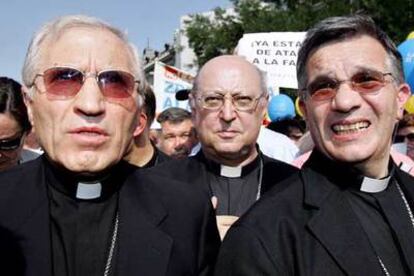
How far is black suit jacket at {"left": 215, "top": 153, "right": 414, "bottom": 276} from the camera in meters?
2.21

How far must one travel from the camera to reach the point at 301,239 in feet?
7.43

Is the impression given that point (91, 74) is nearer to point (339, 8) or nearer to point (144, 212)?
point (144, 212)

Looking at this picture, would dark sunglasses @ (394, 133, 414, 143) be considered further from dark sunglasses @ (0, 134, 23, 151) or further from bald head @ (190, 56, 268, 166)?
dark sunglasses @ (0, 134, 23, 151)

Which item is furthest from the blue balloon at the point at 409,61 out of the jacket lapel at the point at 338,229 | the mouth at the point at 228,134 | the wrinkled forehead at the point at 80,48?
the wrinkled forehead at the point at 80,48

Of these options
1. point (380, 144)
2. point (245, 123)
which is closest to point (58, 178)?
point (380, 144)

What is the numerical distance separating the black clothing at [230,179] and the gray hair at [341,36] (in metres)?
1.20

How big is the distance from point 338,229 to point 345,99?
18.8 inches

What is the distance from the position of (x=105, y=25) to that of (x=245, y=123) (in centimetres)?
140

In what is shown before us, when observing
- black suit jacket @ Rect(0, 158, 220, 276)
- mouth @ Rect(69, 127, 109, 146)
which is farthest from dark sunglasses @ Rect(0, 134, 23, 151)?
mouth @ Rect(69, 127, 109, 146)

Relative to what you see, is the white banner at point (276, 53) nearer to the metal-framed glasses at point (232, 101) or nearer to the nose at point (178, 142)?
the nose at point (178, 142)

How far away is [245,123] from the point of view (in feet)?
12.2

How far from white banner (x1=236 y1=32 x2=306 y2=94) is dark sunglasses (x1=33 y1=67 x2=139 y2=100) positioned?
5905 millimetres

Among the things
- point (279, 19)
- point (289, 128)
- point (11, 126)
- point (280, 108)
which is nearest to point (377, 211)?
point (11, 126)

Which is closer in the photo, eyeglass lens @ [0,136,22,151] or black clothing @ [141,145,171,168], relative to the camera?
eyeglass lens @ [0,136,22,151]
